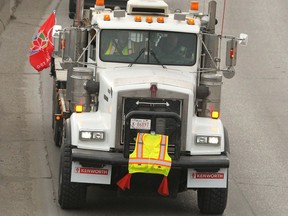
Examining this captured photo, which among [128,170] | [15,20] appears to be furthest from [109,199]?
[15,20]

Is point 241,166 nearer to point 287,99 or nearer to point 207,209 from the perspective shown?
point 207,209

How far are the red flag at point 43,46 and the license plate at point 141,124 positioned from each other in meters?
6.15

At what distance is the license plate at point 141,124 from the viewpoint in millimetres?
14375

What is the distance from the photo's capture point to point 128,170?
1430 centimetres

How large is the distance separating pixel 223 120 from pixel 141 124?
7698 millimetres

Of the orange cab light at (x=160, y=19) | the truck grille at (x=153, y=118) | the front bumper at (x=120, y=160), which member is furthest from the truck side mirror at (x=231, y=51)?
the front bumper at (x=120, y=160)

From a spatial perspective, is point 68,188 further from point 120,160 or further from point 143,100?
point 143,100

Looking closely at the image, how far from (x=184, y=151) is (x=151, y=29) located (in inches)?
85.6

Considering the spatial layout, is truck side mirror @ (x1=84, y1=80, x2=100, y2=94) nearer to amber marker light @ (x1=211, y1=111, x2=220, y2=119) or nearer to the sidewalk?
amber marker light @ (x1=211, y1=111, x2=220, y2=119)

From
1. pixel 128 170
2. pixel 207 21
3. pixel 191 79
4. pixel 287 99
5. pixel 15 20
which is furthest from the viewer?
pixel 15 20

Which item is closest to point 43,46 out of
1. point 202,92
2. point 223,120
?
point 223,120

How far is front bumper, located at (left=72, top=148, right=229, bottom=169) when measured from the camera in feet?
46.9

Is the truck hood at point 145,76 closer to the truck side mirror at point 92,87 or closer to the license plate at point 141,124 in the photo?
the truck side mirror at point 92,87

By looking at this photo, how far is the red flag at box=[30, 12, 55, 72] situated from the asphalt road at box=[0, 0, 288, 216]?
1.25m
